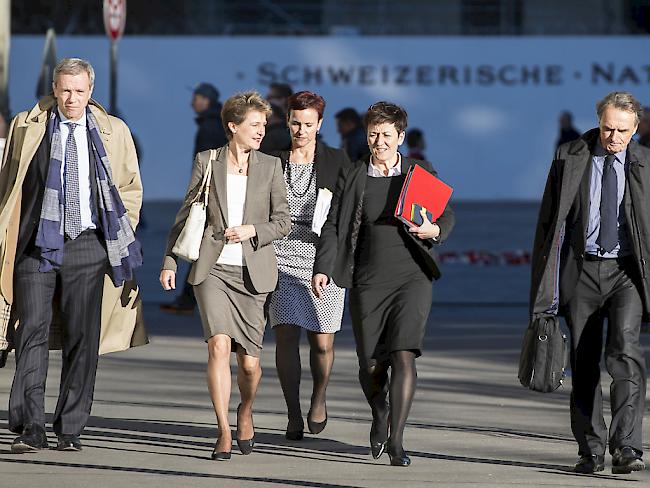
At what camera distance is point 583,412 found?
307 inches

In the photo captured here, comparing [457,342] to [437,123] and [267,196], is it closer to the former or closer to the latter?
[267,196]

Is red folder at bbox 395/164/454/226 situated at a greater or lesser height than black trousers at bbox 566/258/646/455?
greater

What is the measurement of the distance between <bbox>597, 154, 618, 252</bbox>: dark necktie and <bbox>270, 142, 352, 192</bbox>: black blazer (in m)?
1.42

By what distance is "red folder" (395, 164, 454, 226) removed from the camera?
25.8 feet

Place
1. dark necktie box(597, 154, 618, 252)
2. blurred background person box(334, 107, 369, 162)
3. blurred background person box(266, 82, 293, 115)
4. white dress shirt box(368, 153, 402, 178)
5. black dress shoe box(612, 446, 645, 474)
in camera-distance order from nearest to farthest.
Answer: black dress shoe box(612, 446, 645, 474) < dark necktie box(597, 154, 618, 252) < white dress shirt box(368, 153, 402, 178) < blurred background person box(266, 82, 293, 115) < blurred background person box(334, 107, 369, 162)

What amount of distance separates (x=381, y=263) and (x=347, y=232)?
0.22 metres

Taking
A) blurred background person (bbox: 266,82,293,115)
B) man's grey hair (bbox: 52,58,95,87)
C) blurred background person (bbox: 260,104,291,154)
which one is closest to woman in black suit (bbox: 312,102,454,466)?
man's grey hair (bbox: 52,58,95,87)

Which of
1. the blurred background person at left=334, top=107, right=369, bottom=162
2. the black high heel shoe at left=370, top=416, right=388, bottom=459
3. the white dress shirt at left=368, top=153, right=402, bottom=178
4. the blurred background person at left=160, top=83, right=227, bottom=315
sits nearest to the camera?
the black high heel shoe at left=370, top=416, right=388, bottom=459

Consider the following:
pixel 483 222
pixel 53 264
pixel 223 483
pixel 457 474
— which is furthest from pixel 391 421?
pixel 483 222

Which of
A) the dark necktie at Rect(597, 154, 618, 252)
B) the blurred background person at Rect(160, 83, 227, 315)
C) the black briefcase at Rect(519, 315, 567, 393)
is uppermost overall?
the blurred background person at Rect(160, 83, 227, 315)

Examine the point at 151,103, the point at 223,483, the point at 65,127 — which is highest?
the point at 151,103

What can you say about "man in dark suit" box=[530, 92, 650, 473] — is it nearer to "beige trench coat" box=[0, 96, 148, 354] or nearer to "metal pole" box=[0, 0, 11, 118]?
"beige trench coat" box=[0, 96, 148, 354]

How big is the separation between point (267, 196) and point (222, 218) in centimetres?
26

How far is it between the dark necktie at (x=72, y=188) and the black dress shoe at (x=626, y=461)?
264 cm
